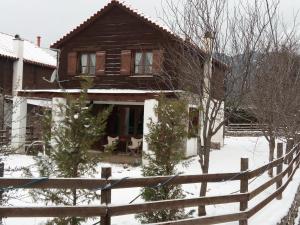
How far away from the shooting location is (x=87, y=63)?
19.8 m

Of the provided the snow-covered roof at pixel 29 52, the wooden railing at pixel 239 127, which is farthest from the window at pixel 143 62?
the wooden railing at pixel 239 127

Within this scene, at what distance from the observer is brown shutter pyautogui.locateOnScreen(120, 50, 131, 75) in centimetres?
1844

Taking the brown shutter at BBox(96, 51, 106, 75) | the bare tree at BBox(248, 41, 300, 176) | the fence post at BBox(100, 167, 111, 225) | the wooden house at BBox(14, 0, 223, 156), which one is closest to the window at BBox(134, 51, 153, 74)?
the wooden house at BBox(14, 0, 223, 156)

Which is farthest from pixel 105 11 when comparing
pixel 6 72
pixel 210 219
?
pixel 210 219

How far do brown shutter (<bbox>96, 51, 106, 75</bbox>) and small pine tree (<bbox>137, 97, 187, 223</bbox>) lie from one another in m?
12.1

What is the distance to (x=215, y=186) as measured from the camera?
11.9 metres

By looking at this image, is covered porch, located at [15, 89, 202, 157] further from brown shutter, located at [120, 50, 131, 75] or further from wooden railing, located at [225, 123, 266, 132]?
A: wooden railing, located at [225, 123, 266, 132]

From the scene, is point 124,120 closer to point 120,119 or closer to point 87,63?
point 120,119

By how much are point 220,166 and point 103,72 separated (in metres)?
6.94

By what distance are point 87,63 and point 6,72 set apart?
9.96 meters

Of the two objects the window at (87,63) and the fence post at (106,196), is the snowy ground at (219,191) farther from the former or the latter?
the window at (87,63)

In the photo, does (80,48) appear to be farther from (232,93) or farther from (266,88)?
(232,93)

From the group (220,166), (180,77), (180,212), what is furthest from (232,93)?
(220,166)

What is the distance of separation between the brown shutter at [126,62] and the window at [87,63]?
174 cm
